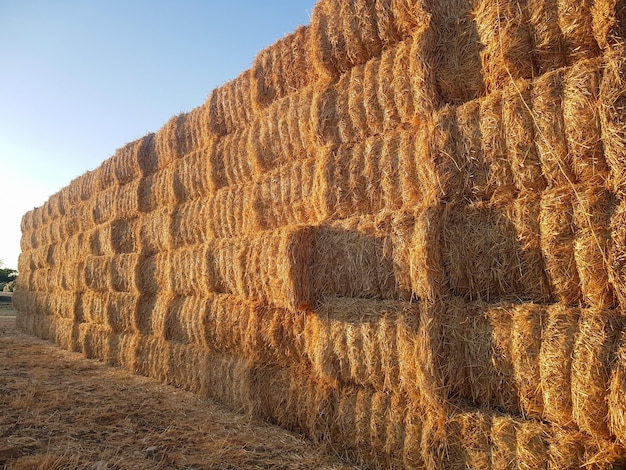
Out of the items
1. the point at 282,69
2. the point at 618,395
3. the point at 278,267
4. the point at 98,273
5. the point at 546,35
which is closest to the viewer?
the point at 618,395

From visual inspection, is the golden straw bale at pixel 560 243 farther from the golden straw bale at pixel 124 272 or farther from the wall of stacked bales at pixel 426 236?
the golden straw bale at pixel 124 272

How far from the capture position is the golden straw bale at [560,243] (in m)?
3.46

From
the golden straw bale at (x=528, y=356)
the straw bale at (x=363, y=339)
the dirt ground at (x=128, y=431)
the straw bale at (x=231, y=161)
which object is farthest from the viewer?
the straw bale at (x=231, y=161)

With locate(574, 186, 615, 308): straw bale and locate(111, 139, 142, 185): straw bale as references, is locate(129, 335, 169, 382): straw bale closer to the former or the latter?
locate(111, 139, 142, 185): straw bale

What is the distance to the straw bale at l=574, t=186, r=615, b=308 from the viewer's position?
3236 millimetres

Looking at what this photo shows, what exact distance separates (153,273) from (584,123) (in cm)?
782

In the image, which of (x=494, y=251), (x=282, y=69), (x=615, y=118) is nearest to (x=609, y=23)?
(x=615, y=118)

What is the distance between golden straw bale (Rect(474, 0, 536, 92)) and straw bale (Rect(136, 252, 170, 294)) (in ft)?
21.2

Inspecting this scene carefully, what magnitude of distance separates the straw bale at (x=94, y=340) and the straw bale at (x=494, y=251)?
8809 millimetres

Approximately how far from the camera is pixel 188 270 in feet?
27.0

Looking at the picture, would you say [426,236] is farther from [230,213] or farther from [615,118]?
[230,213]

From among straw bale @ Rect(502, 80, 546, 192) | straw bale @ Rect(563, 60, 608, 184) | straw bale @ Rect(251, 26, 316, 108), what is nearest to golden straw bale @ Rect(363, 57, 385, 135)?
straw bale @ Rect(251, 26, 316, 108)

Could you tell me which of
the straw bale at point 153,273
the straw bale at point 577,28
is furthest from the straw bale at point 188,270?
the straw bale at point 577,28

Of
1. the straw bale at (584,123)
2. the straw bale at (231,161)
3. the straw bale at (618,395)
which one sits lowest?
the straw bale at (618,395)
